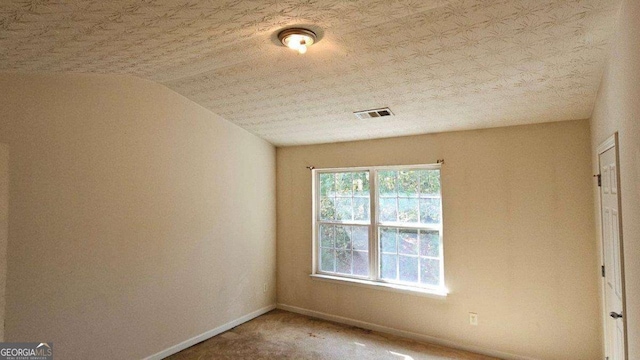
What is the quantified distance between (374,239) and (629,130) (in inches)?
111

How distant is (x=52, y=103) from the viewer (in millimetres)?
2693

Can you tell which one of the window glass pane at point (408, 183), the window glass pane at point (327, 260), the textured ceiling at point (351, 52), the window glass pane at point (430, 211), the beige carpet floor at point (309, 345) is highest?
the textured ceiling at point (351, 52)

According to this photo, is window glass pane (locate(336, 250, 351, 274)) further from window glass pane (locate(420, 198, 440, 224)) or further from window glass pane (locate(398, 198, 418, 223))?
window glass pane (locate(420, 198, 440, 224))

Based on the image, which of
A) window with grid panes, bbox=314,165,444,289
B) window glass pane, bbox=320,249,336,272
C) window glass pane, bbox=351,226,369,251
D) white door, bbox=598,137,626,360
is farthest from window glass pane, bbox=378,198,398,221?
white door, bbox=598,137,626,360

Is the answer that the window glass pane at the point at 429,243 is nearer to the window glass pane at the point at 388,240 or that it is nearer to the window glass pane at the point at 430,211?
the window glass pane at the point at 430,211

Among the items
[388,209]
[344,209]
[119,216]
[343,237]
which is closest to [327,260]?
[343,237]

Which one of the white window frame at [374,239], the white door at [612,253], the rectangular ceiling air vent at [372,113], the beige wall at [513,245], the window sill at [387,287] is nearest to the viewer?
the white door at [612,253]

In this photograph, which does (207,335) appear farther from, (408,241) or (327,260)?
(408,241)

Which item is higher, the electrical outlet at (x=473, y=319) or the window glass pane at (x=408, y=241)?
the window glass pane at (x=408, y=241)

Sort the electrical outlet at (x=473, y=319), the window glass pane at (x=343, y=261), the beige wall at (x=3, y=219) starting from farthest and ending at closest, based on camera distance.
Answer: the window glass pane at (x=343, y=261) < the electrical outlet at (x=473, y=319) < the beige wall at (x=3, y=219)

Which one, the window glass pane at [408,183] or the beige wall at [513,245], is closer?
the beige wall at [513,245]

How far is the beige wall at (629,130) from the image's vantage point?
4.75 ft

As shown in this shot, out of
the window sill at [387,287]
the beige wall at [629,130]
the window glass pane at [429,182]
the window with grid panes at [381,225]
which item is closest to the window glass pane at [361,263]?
the window with grid panes at [381,225]

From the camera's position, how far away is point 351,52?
2371 mm
